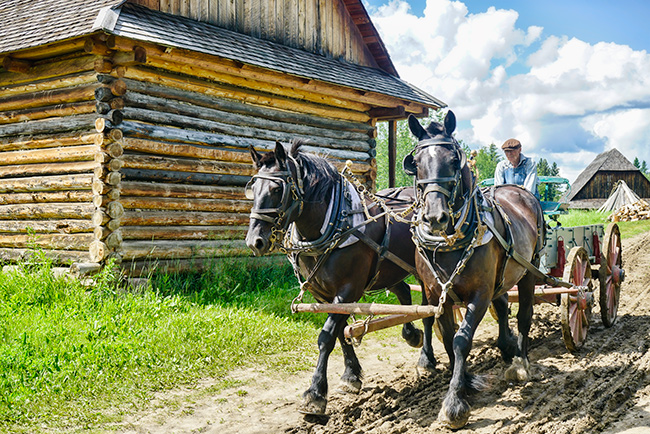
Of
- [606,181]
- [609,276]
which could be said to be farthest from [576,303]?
[606,181]

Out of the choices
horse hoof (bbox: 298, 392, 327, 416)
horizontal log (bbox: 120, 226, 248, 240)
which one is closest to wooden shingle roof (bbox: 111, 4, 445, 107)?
horizontal log (bbox: 120, 226, 248, 240)

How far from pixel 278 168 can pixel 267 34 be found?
7.28 meters

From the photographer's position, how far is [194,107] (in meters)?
9.11

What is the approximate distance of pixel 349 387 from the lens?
196 inches

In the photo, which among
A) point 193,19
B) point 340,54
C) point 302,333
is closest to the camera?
point 302,333

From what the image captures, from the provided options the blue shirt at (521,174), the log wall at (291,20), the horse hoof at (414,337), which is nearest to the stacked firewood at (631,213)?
the log wall at (291,20)

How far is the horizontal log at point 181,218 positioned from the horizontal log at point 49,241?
620 millimetres

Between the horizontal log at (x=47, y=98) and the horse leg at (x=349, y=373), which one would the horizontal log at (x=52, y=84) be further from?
the horse leg at (x=349, y=373)

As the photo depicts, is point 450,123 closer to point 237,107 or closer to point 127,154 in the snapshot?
point 127,154

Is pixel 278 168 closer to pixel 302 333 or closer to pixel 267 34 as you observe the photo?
pixel 302 333

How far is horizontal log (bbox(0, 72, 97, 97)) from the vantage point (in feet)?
26.5

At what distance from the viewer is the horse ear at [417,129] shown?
430 centimetres

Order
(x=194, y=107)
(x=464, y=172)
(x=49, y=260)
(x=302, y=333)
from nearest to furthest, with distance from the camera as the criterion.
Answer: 1. (x=464, y=172)
2. (x=302, y=333)
3. (x=49, y=260)
4. (x=194, y=107)

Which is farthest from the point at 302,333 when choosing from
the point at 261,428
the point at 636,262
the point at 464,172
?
the point at 636,262
